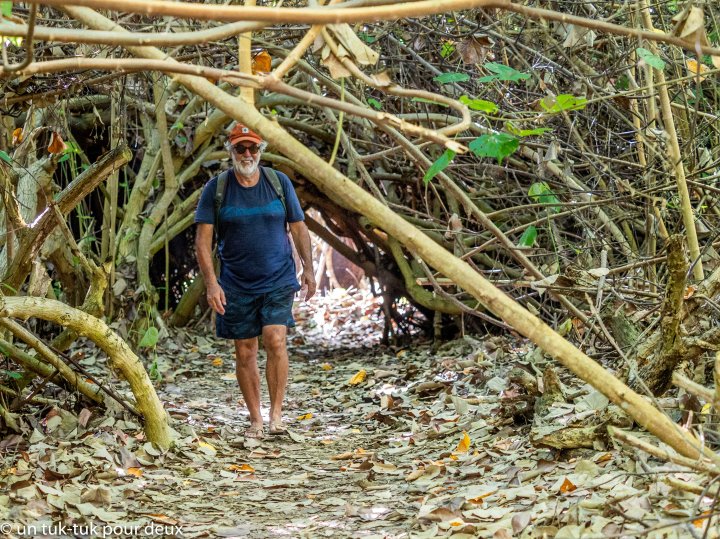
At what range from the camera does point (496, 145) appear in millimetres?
3400

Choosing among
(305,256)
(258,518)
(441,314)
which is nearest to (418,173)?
(441,314)

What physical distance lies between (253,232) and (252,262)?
195mm

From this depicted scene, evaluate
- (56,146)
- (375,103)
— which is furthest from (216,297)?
(375,103)

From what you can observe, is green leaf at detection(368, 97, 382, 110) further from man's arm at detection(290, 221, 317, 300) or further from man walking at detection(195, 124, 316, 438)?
man's arm at detection(290, 221, 317, 300)

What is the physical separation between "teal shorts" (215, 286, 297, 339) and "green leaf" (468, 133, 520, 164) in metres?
2.57

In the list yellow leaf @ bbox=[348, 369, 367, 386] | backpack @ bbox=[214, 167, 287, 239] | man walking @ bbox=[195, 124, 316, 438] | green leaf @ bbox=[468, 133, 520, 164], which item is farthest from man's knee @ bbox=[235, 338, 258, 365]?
green leaf @ bbox=[468, 133, 520, 164]

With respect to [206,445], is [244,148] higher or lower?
higher

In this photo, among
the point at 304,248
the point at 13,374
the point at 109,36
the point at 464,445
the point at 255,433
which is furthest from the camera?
the point at 304,248

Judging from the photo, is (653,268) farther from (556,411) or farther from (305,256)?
(305,256)

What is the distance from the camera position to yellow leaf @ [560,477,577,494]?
3230 millimetres

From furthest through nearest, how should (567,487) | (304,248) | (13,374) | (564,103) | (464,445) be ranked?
(304,248) < (13,374) < (464,445) < (564,103) < (567,487)

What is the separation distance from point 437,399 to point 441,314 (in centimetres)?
290

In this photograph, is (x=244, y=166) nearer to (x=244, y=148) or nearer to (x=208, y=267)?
(x=244, y=148)

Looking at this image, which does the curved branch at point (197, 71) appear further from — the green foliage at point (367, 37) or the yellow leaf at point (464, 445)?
the green foliage at point (367, 37)
